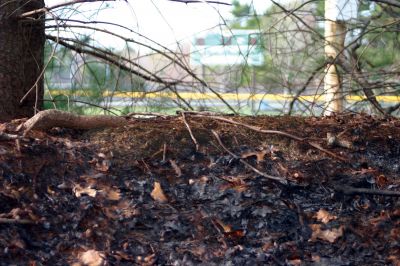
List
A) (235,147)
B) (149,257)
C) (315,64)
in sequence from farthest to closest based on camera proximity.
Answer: (315,64)
(235,147)
(149,257)

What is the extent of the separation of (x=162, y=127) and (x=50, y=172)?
90 cm

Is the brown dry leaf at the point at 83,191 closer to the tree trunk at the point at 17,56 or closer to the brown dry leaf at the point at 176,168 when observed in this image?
the brown dry leaf at the point at 176,168

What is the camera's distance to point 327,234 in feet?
12.7

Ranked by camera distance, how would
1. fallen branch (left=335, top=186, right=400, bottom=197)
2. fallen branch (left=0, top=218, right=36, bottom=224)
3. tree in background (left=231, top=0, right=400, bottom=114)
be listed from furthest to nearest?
tree in background (left=231, top=0, right=400, bottom=114), fallen branch (left=335, top=186, right=400, bottom=197), fallen branch (left=0, top=218, right=36, bottom=224)

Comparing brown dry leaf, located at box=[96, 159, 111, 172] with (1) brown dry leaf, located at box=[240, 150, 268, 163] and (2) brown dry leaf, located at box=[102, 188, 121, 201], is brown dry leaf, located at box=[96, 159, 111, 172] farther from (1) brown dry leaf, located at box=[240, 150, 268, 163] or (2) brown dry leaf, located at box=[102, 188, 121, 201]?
(1) brown dry leaf, located at box=[240, 150, 268, 163]

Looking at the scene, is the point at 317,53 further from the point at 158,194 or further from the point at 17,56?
the point at 158,194

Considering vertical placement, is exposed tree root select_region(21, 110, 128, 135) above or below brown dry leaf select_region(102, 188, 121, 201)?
above

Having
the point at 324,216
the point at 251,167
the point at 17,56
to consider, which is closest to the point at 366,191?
the point at 324,216

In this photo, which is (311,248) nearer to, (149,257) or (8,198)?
(149,257)

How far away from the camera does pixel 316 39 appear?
8242 millimetres

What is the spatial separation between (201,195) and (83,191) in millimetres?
633

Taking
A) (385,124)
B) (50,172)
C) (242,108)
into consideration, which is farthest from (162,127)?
(242,108)

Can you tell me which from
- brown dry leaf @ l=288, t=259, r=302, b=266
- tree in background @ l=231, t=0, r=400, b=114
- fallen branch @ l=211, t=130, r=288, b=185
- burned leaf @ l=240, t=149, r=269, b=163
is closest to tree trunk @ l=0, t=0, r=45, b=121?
fallen branch @ l=211, t=130, r=288, b=185

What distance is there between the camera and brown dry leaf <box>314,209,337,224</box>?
4.00 metres
